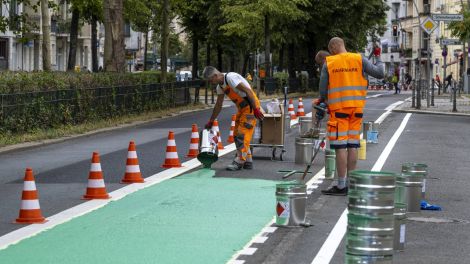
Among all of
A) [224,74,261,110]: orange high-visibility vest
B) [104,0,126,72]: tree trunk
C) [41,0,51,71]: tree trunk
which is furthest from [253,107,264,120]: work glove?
[104,0,126,72]: tree trunk

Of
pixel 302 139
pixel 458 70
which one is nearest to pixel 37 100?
pixel 302 139

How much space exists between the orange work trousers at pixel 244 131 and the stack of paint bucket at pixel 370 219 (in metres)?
9.06

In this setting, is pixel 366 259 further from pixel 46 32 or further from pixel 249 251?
pixel 46 32

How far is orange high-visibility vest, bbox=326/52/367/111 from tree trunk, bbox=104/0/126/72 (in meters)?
24.1

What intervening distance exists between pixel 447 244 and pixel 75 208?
15.2ft

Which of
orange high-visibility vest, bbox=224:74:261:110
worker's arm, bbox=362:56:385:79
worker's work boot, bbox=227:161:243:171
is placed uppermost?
worker's arm, bbox=362:56:385:79

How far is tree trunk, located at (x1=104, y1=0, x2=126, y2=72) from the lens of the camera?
3722cm

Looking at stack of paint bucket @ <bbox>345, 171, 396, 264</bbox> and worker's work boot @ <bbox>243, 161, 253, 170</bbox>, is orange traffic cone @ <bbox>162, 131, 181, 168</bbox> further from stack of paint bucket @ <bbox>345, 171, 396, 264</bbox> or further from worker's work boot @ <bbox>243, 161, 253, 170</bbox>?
stack of paint bucket @ <bbox>345, 171, 396, 264</bbox>

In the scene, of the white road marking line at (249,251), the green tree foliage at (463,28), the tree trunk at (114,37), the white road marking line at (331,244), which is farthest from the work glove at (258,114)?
the green tree foliage at (463,28)

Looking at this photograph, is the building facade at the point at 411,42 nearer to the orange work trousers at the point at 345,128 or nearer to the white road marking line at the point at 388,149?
the white road marking line at the point at 388,149

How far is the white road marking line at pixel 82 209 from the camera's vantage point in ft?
35.4

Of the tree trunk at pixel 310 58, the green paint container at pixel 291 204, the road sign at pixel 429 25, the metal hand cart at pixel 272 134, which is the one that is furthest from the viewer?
the tree trunk at pixel 310 58

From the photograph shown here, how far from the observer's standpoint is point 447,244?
34.0 ft

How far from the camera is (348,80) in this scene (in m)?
13.8
